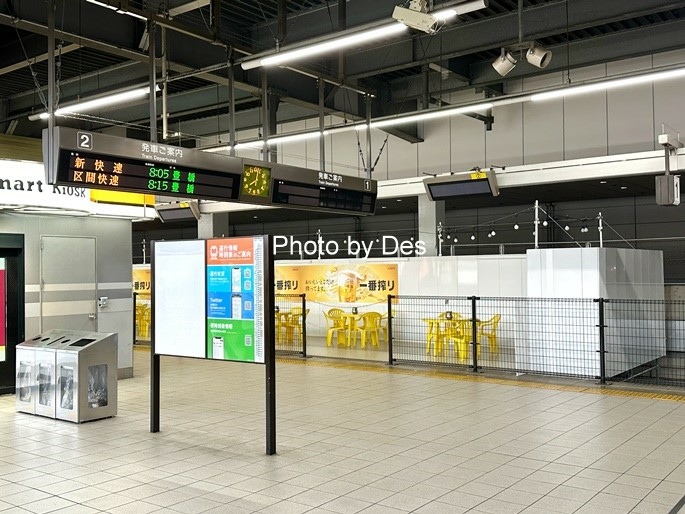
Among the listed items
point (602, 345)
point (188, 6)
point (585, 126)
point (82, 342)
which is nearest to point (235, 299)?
point (82, 342)

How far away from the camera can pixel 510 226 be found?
19953 mm

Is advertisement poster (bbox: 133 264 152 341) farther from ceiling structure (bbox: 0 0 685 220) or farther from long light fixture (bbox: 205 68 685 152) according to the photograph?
long light fixture (bbox: 205 68 685 152)

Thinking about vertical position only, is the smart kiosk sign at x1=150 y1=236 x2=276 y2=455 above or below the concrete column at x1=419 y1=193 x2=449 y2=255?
below

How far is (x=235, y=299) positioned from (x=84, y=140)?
2.11m

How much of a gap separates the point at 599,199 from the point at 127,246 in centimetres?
1266

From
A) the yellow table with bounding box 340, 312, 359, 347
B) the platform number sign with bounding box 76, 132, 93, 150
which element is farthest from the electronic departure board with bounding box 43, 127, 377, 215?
the yellow table with bounding box 340, 312, 359, 347

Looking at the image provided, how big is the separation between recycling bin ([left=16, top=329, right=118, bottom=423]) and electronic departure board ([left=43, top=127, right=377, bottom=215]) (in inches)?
77.4

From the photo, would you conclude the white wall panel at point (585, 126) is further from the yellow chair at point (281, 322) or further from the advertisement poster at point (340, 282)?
the yellow chair at point (281, 322)

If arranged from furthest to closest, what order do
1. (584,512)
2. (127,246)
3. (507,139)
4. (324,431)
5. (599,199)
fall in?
1. (599,199)
2. (507,139)
3. (127,246)
4. (324,431)
5. (584,512)

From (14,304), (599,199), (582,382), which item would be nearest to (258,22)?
(14,304)

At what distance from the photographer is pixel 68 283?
33.2 ft

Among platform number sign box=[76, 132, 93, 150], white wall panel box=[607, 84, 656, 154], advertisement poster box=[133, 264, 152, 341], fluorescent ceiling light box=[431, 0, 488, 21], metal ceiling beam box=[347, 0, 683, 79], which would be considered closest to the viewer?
fluorescent ceiling light box=[431, 0, 488, 21]

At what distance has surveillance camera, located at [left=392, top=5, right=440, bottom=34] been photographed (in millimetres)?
5969

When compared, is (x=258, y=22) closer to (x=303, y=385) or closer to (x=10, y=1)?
(x=10, y=1)
